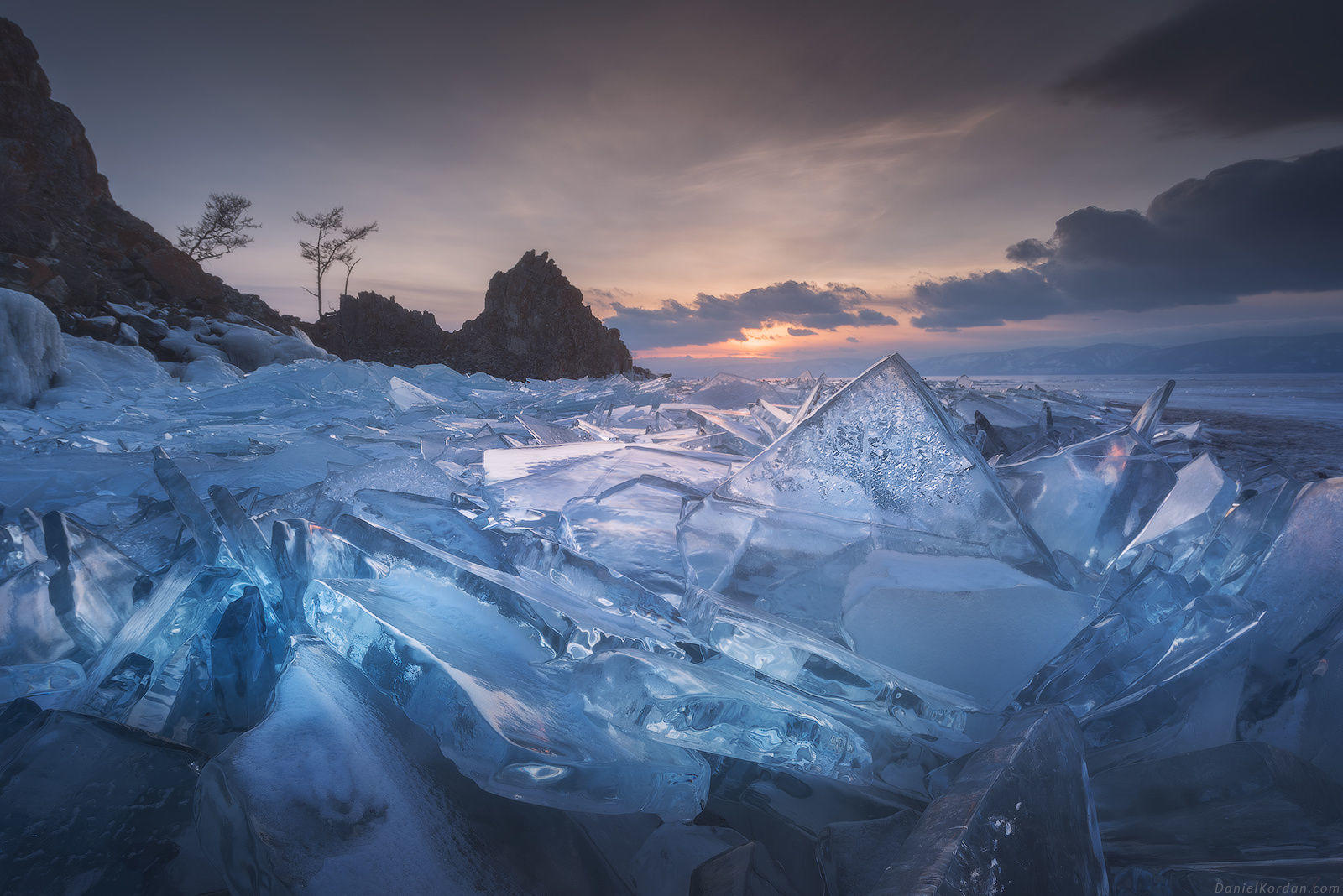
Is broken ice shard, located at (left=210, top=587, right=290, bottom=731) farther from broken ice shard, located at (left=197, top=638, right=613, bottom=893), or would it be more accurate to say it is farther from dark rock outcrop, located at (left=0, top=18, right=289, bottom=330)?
dark rock outcrop, located at (left=0, top=18, right=289, bottom=330)

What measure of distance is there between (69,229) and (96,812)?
22.7 meters

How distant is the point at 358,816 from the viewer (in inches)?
20.0

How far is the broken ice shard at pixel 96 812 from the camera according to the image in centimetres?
48

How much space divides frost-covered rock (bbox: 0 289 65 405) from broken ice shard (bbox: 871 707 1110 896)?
6.79 meters

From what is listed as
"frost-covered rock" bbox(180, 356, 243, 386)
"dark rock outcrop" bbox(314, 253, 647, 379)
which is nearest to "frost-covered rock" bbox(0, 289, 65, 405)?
"frost-covered rock" bbox(180, 356, 243, 386)

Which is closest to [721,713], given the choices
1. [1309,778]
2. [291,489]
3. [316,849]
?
[316,849]

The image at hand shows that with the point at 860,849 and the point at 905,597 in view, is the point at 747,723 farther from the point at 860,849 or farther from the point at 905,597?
the point at 905,597

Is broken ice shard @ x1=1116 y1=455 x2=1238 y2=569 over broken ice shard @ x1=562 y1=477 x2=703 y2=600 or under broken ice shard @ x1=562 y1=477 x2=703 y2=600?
over

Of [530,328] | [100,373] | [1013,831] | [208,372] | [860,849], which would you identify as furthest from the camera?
[530,328]

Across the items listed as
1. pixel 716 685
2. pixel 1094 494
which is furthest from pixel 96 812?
pixel 1094 494

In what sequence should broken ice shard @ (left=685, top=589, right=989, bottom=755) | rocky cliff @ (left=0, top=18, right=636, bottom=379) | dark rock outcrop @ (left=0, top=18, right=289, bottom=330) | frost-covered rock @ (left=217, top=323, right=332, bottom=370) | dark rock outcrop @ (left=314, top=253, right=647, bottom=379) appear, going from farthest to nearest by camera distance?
dark rock outcrop @ (left=314, top=253, right=647, bottom=379) → dark rock outcrop @ (left=0, top=18, right=289, bottom=330) → frost-covered rock @ (left=217, top=323, right=332, bottom=370) → rocky cliff @ (left=0, top=18, right=636, bottom=379) → broken ice shard @ (left=685, top=589, right=989, bottom=755)

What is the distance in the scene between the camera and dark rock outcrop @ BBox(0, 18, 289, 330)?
482 inches

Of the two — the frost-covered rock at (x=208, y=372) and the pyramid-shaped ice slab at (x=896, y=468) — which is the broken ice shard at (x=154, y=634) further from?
the frost-covered rock at (x=208, y=372)

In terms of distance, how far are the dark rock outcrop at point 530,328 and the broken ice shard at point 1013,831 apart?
31155 millimetres
